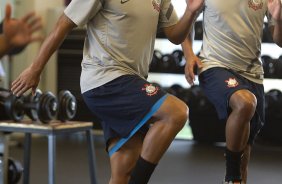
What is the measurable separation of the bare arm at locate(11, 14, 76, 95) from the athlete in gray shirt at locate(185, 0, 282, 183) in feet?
2.60

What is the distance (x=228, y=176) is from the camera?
2455 mm

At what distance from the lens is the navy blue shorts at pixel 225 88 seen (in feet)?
8.18

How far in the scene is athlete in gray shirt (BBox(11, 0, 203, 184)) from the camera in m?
2.01

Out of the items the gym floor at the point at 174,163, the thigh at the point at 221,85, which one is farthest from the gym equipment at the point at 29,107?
the thigh at the point at 221,85

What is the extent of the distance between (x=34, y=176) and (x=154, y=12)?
2.09 m

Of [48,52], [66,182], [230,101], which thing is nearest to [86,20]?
[48,52]

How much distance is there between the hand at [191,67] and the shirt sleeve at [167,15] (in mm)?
358

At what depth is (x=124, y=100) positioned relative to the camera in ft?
6.86

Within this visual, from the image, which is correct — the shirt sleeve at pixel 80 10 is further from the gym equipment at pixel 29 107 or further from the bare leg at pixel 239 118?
the gym equipment at pixel 29 107

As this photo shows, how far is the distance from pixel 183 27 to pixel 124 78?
375mm

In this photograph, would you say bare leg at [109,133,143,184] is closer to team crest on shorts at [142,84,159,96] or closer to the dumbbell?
team crest on shorts at [142,84,159,96]

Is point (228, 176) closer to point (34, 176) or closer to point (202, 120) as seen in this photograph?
point (34, 176)

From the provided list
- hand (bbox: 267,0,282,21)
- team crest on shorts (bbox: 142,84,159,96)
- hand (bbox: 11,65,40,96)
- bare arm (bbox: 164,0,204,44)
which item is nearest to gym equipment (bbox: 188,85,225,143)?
hand (bbox: 267,0,282,21)

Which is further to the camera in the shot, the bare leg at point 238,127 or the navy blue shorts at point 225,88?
the navy blue shorts at point 225,88
